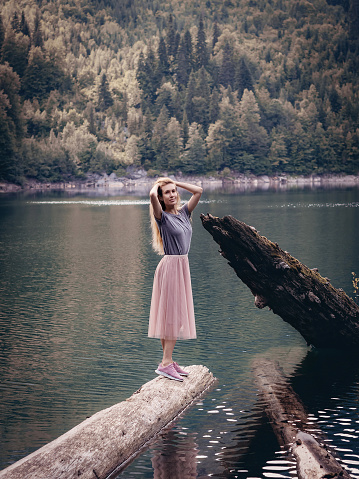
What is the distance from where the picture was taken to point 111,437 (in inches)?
342

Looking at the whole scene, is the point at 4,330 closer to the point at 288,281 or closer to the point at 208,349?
the point at 208,349

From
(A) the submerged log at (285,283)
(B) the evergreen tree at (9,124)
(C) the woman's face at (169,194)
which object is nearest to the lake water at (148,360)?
(A) the submerged log at (285,283)

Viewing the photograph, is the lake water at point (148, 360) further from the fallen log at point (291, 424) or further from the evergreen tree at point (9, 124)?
the evergreen tree at point (9, 124)

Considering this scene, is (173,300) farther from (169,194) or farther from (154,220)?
(169,194)

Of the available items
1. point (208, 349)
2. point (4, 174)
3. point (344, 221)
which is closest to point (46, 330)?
point (208, 349)

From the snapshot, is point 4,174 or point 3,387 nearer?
point 3,387

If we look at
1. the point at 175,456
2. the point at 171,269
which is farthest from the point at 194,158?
the point at 175,456

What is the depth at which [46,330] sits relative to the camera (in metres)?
19.0

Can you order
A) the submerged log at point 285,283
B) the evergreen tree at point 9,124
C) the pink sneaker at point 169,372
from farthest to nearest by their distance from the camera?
the evergreen tree at point 9,124 < the submerged log at point 285,283 < the pink sneaker at point 169,372

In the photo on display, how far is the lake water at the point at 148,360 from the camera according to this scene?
10008 mm

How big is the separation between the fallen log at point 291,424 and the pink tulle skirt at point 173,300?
2103 millimetres

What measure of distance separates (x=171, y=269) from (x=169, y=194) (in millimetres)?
1099

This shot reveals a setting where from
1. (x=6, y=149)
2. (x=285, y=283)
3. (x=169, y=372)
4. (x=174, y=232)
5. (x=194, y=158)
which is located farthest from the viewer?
(x=194, y=158)

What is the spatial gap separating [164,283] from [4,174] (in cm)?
14666
